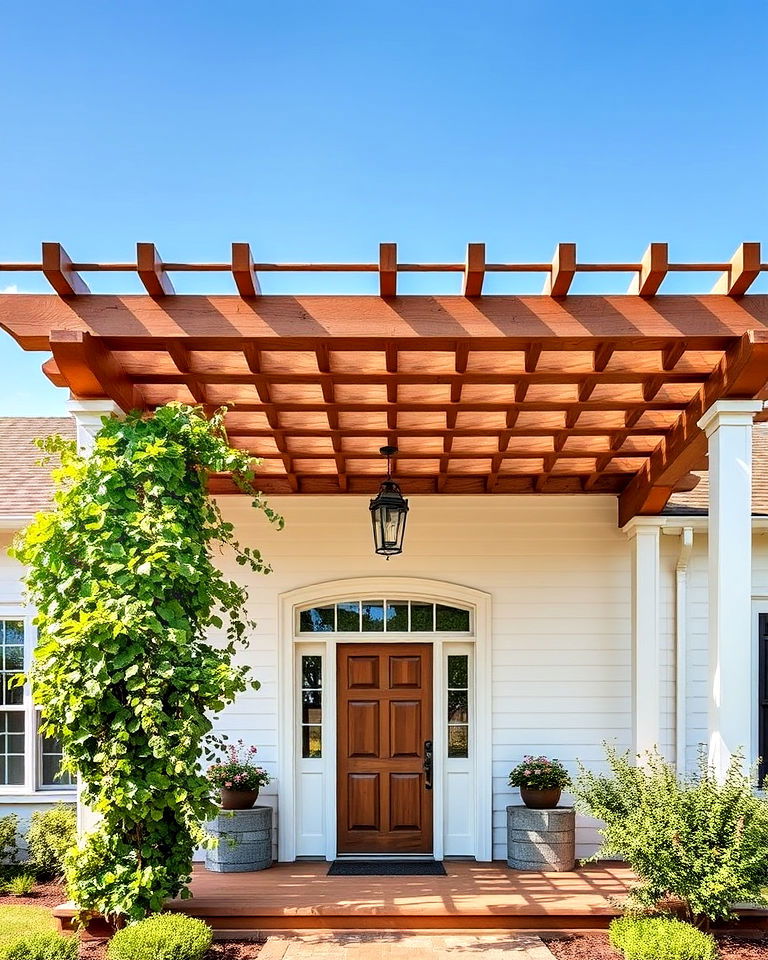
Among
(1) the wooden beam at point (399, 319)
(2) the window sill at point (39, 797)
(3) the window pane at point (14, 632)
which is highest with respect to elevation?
(1) the wooden beam at point (399, 319)

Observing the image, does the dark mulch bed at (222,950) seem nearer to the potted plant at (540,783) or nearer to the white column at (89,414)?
the potted plant at (540,783)

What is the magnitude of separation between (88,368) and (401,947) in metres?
3.94

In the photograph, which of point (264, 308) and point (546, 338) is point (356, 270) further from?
point (546, 338)

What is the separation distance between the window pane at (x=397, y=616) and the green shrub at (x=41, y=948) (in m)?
4.07

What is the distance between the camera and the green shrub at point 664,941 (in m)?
4.78

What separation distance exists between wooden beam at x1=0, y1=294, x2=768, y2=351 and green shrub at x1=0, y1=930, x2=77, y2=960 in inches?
127

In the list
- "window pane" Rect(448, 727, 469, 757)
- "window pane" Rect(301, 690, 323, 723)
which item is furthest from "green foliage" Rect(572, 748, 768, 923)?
"window pane" Rect(301, 690, 323, 723)

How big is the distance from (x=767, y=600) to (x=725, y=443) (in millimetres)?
3278

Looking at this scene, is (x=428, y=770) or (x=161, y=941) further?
(x=428, y=770)

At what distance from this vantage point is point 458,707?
8336 mm

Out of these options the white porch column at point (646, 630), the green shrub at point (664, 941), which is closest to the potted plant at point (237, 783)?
the white porch column at point (646, 630)

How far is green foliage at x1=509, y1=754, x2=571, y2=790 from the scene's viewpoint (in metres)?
7.61

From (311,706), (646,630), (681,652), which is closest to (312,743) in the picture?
(311,706)

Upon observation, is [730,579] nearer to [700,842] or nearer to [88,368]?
[700,842]
